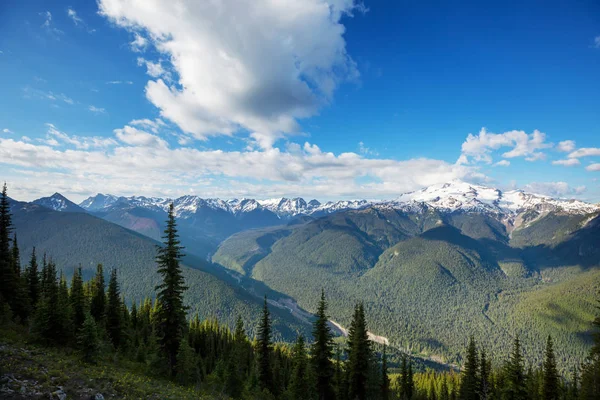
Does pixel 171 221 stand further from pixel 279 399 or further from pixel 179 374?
pixel 279 399

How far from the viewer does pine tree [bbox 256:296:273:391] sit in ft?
132

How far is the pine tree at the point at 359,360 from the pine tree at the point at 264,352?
1194 cm

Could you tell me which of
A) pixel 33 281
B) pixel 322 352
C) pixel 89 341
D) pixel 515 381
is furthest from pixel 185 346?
pixel 515 381

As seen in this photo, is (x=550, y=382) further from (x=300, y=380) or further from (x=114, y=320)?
(x=114, y=320)

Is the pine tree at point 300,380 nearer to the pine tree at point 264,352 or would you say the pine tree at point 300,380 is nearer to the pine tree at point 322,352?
the pine tree at point 322,352

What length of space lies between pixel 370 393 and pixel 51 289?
55622 millimetres

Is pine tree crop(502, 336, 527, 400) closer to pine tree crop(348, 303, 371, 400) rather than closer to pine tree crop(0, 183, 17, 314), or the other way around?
pine tree crop(348, 303, 371, 400)

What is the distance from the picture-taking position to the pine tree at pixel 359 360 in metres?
38.2

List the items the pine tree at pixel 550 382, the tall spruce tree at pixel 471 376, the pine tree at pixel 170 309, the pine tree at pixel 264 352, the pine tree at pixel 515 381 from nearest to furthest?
1. the pine tree at pixel 170 309
2. the pine tree at pixel 515 381
3. the pine tree at pixel 264 352
4. the pine tree at pixel 550 382
5. the tall spruce tree at pixel 471 376

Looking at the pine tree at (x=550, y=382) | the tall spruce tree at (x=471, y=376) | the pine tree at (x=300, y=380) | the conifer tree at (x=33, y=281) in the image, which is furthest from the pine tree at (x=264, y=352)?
the conifer tree at (x=33, y=281)

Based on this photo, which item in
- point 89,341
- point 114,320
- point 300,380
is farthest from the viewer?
point 114,320

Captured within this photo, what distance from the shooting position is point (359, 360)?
38.3 m

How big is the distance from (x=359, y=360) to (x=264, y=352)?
1363cm

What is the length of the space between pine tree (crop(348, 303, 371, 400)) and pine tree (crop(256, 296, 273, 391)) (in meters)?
11.9
